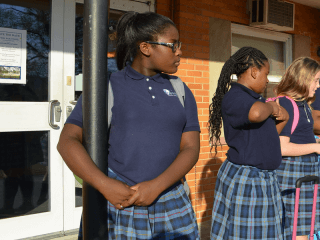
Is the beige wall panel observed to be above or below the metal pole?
above

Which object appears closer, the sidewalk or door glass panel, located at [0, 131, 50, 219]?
door glass panel, located at [0, 131, 50, 219]

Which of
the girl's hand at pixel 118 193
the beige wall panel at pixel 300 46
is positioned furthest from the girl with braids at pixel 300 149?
the beige wall panel at pixel 300 46

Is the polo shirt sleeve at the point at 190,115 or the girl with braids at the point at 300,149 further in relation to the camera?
the girl with braids at the point at 300,149

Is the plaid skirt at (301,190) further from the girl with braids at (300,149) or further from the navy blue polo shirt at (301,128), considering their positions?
the navy blue polo shirt at (301,128)

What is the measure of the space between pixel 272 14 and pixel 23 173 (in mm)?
4102

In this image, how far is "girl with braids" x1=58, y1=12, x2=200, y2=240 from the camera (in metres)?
1.39

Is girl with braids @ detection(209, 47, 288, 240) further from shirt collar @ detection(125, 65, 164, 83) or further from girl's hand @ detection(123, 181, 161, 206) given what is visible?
girl's hand @ detection(123, 181, 161, 206)

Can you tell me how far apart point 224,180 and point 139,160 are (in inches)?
49.1

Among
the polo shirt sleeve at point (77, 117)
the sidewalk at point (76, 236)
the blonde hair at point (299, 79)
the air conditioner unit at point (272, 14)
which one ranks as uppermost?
the air conditioner unit at point (272, 14)

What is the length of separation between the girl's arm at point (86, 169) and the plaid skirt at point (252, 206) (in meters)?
1.25

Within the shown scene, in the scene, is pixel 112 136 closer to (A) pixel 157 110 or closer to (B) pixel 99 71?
(A) pixel 157 110

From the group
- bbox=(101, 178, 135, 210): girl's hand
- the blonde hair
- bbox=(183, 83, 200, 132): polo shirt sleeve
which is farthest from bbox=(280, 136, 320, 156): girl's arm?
bbox=(101, 178, 135, 210): girl's hand

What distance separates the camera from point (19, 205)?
3.27 meters

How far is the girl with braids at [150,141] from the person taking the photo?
54.9 inches
